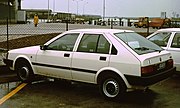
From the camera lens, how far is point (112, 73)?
610cm

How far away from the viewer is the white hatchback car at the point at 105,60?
19.4ft

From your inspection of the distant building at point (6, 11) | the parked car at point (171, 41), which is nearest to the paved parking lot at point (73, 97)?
the parked car at point (171, 41)

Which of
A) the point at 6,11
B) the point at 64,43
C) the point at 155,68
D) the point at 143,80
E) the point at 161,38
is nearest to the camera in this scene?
the point at 143,80

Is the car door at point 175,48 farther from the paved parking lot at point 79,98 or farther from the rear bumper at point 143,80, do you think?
the rear bumper at point 143,80

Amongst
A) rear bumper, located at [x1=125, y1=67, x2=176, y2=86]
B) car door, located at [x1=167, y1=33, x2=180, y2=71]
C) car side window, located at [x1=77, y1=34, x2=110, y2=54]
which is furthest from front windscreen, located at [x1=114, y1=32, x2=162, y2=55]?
car door, located at [x1=167, y1=33, x2=180, y2=71]

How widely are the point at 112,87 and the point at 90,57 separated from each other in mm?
810

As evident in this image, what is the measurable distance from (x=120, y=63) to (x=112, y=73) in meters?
0.28

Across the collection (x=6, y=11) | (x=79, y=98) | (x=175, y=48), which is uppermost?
(x=6, y=11)

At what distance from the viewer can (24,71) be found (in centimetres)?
760

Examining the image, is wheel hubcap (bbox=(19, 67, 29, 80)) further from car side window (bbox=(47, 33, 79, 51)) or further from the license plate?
the license plate

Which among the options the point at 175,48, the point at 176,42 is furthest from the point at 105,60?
the point at 176,42

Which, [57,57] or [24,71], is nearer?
[57,57]

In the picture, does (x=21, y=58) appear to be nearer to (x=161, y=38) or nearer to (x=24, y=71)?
(x=24, y=71)

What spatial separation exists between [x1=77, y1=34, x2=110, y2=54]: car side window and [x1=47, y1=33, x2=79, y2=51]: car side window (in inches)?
10.1
